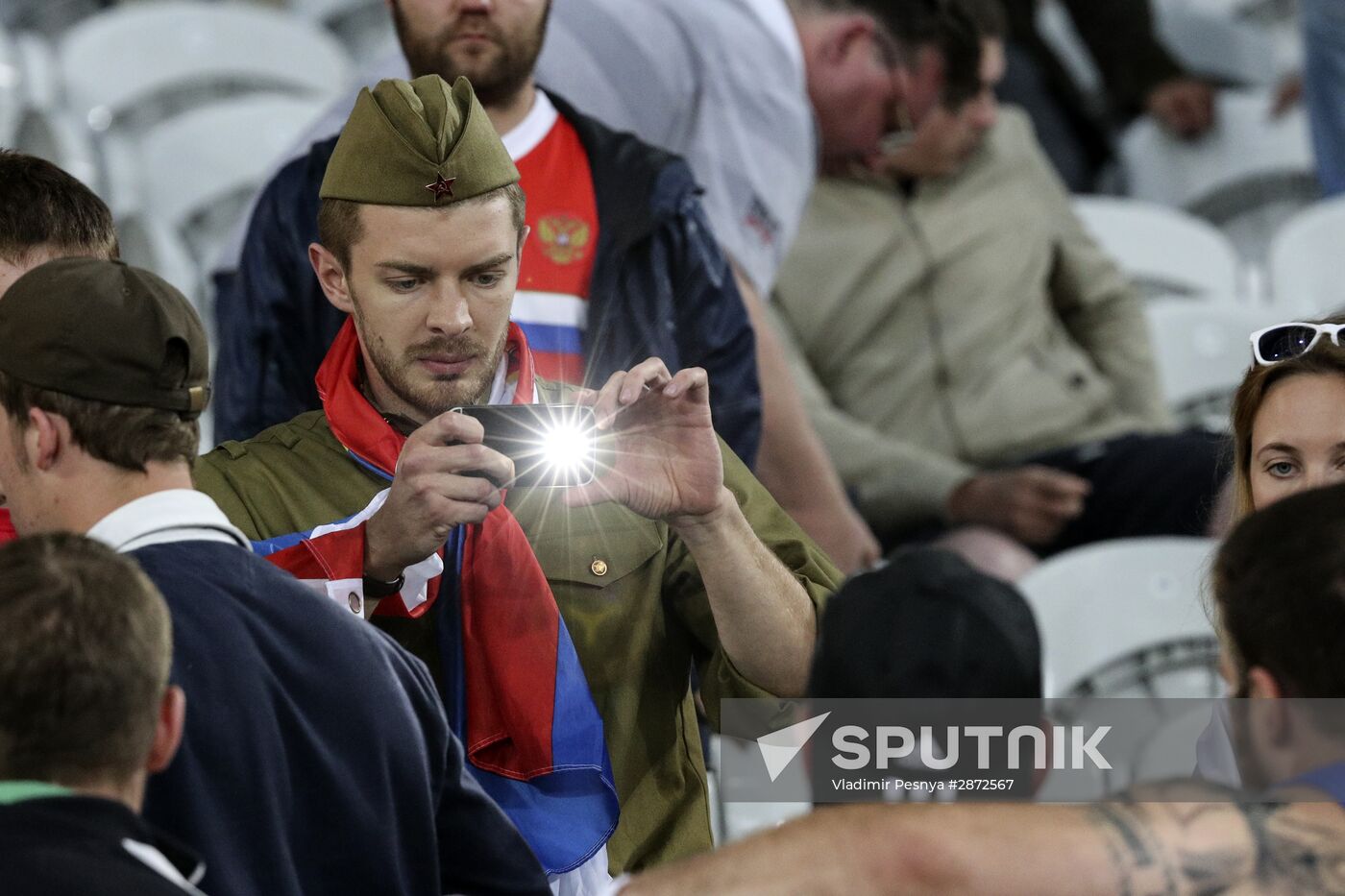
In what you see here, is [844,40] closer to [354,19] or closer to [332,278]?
[332,278]

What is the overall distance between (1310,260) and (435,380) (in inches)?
120

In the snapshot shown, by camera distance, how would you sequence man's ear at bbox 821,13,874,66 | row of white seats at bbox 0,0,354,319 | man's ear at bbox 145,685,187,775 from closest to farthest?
1. man's ear at bbox 145,685,187,775
2. man's ear at bbox 821,13,874,66
3. row of white seats at bbox 0,0,354,319

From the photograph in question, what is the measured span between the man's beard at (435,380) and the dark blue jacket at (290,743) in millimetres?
266

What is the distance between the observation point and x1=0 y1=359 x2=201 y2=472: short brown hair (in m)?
A: 1.58

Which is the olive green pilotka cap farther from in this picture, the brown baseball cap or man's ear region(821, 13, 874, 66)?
man's ear region(821, 13, 874, 66)

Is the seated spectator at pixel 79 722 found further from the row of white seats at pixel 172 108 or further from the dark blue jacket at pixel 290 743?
the row of white seats at pixel 172 108

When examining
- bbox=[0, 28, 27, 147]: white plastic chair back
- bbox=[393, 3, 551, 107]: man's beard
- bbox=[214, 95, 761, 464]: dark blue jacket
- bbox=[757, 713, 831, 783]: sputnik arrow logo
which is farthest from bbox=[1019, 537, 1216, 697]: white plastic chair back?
bbox=[0, 28, 27, 147]: white plastic chair back

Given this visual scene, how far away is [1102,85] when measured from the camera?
5254mm

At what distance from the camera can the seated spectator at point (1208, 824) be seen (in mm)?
1326

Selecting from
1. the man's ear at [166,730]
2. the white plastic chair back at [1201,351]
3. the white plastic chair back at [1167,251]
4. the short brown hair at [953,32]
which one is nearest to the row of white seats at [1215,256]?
the white plastic chair back at [1167,251]

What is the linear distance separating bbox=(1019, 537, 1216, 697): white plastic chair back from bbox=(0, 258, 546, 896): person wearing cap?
1762 millimetres

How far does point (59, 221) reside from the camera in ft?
6.45

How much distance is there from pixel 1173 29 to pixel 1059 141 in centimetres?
56

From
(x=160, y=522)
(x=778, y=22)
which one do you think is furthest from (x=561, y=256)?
(x=778, y=22)
